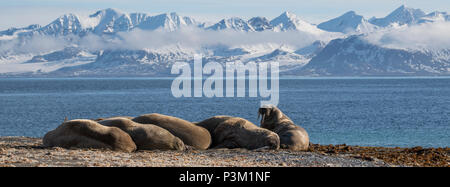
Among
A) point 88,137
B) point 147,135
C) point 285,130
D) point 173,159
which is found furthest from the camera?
point 285,130

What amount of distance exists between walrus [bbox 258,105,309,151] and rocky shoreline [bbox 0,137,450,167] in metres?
1.46

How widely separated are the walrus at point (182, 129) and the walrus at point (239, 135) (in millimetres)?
744

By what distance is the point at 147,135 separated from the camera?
20.7m

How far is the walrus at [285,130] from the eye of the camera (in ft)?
76.0

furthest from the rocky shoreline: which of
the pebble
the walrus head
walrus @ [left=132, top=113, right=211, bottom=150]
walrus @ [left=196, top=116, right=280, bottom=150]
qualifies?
the walrus head

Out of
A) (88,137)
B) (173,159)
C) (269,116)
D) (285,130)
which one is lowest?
(285,130)

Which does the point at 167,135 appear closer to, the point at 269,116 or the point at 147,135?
the point at 147,135

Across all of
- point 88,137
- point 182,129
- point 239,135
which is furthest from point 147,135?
point 239,135

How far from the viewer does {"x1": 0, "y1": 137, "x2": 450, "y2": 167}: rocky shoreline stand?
15453 mm

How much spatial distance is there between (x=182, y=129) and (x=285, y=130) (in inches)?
183

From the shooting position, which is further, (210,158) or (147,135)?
(147,135)

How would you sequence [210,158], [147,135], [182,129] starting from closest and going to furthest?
[210,158] → [147,135] → [182,129]
